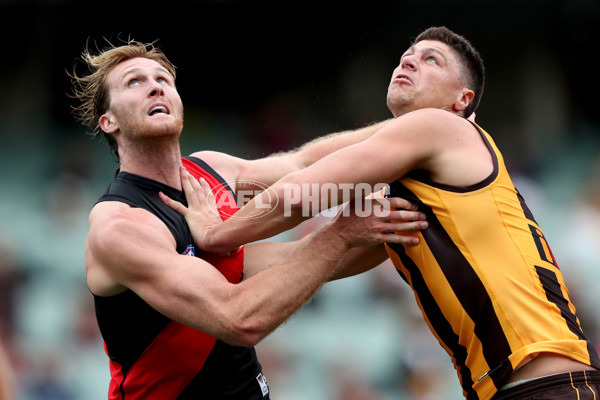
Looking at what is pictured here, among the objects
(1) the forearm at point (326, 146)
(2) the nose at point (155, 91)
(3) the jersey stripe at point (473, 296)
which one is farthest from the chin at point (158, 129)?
(3) the jersey stripe at point (473, 296)

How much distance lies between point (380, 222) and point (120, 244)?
4.54 ft

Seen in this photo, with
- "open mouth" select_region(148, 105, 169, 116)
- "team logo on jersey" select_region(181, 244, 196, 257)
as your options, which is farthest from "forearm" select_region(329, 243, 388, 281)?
"open mouth" select_region(148, 105, 169, 116)

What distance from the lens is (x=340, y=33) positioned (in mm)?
10406

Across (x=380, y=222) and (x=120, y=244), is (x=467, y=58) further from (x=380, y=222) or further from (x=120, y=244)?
(x=120, y=244)

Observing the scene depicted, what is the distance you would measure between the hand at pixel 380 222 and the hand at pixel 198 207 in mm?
789

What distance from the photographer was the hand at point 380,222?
367cm

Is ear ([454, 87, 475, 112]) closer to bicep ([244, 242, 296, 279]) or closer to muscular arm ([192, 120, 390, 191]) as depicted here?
muscular arm ([192, 120, 390, 191])

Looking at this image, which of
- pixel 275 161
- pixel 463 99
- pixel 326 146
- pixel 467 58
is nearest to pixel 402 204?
pixel 463 99

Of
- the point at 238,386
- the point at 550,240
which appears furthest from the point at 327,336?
the point at 238,386

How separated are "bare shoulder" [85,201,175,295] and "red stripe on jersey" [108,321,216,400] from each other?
410 millimetres

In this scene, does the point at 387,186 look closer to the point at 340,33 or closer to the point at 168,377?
the point at 168,377

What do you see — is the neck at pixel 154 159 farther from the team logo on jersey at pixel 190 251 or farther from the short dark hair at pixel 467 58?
the short dark hair at pixel 467 58

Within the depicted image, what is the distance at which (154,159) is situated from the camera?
4484mm

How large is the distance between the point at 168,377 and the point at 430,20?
7.76 m
